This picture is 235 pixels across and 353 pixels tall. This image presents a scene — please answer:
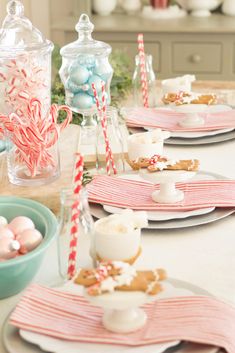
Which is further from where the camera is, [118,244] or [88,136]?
[88,136]

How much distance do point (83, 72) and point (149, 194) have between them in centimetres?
62

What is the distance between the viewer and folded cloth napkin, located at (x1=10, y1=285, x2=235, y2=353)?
1.13 m

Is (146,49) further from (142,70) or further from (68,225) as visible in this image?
(68,225)

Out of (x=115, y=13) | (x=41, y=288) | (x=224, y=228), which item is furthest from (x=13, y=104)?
(x=115, y=13)

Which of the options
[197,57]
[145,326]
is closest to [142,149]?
[145,326]

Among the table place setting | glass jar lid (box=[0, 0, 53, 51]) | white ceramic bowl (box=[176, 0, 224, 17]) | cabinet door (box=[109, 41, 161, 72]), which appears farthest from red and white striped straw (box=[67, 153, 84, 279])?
white ceramic bowl (box=[176, 0, 224, 17])

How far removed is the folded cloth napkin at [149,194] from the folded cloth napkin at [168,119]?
463 millimetres

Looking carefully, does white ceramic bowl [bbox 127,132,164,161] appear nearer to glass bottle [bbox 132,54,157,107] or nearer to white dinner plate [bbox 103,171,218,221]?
white dinner plate [bbox 103,171,218,221]

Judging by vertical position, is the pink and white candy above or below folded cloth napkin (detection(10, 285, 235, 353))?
above

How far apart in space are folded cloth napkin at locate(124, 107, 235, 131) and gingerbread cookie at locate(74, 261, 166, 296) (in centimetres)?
110

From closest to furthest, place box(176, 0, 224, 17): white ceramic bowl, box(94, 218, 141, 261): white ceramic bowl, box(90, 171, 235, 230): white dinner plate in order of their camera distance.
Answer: box(94, 218, 141, 261): white ceramic bowl, box(90, 171, 235, 230): white dinner plate, box(176, 0, 224, 17): white ceramic bowl

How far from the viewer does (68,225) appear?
1372 mm

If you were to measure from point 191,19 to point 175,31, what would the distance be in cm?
23

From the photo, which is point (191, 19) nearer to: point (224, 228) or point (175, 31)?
point (175, 31)
